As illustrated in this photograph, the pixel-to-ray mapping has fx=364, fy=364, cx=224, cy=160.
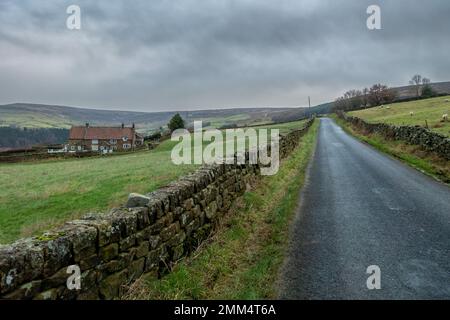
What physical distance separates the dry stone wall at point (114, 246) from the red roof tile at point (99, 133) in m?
112

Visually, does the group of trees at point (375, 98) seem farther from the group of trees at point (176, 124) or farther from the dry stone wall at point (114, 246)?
the dry stone wall at point (114, 246)

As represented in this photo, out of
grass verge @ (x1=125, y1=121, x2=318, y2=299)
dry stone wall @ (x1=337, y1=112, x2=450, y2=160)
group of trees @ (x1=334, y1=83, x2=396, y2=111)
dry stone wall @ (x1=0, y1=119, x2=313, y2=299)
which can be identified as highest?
group of trees @ (x1=334, y1=83, x2=396, y2=111)

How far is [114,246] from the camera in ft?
16.3

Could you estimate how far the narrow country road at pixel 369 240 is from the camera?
5789mm

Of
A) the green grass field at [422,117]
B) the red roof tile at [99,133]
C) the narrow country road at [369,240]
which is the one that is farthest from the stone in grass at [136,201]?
the red roof tile at [99,133]

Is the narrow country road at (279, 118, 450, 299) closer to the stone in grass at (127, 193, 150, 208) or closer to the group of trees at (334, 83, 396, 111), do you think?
the stone in grass at (127, 193, 150, 208)

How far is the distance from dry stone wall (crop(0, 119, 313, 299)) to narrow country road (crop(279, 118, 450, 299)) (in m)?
2.05

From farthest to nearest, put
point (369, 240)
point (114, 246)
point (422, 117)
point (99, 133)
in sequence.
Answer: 1. point (99, 133)
2. point (422, 117)
3. point (369, 240)
4. point (114, 246)

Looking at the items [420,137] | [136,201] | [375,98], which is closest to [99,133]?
[375,98]

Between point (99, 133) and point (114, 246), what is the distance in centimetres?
11786

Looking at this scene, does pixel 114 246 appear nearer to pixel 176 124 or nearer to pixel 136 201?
pixel 136 201

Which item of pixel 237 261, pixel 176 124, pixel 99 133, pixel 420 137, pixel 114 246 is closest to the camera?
pixel 114 246

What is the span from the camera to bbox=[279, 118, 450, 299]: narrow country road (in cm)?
579

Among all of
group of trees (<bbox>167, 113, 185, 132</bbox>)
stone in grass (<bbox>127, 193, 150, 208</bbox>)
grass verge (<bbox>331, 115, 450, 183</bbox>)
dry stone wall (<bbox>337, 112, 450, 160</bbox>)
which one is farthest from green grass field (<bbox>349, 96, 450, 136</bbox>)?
group of trees (<bbox>167, 113, 185, 132</bbox>)
